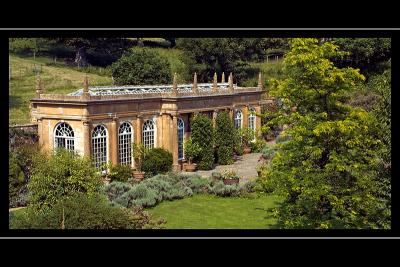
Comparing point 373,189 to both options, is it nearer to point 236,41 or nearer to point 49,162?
point 49,162

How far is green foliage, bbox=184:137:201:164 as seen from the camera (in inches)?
1287

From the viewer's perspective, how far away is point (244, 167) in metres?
33.6

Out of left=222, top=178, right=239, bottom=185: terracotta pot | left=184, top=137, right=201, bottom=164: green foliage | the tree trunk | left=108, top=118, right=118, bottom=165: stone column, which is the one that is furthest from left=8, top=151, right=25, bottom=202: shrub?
the tree trunk

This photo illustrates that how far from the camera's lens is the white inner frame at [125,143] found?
2938cm

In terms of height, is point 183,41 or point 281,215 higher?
point 183,41

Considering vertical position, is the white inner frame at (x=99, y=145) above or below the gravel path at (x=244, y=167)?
above

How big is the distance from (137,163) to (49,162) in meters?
10.2

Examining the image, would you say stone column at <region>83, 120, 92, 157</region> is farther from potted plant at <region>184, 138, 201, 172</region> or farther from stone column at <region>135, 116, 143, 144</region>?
potted plant at <region>184, 138, 201, 172</region>

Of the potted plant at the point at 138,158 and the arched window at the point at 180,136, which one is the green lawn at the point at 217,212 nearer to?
the potted plant at the point at 138,158

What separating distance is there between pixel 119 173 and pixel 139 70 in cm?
1818

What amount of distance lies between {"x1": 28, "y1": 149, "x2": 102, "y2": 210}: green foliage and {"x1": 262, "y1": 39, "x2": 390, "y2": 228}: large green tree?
7.00 metres

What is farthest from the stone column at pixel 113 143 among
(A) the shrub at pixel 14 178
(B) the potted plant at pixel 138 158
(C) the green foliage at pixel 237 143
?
(C) the green foliage at pixel 237 143
